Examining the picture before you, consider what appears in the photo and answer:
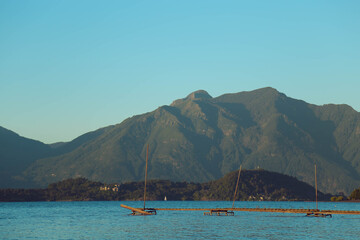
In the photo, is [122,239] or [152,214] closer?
[122,239]

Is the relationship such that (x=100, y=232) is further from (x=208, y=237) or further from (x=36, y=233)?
(x=208, y=237)

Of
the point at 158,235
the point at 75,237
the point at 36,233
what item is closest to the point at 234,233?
the point at 158,235

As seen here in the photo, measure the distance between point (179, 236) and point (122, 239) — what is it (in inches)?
431

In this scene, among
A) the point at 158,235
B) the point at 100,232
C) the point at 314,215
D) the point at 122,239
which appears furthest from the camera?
the point at 314,215

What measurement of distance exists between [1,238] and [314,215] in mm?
95869

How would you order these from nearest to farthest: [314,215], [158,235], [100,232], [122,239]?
1. [122,239]
2. [158,235]
3. [100,232]
4. [314,215]

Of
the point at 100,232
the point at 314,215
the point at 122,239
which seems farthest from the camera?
the point at 314,215

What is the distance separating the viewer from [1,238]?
95.7 meters

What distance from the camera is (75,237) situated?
95.8 meters

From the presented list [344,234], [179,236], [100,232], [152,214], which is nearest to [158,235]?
[179,236]

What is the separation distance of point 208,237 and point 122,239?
15.1 meters

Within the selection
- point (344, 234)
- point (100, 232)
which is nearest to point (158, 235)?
point (100, 232)

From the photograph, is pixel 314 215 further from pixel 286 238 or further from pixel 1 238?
pixel 1 238

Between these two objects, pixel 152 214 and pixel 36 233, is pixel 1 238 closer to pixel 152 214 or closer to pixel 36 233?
pixel 36 233
